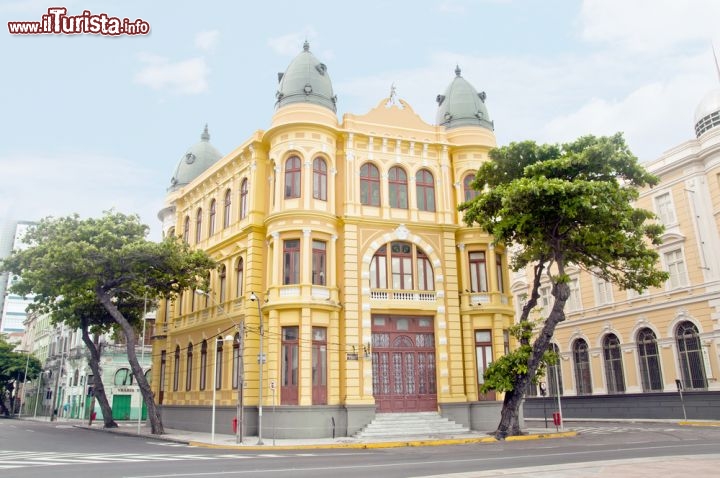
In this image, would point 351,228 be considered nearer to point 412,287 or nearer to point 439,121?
point 412,287

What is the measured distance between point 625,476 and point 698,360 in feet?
86.3

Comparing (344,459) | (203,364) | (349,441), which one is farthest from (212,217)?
(344,459)

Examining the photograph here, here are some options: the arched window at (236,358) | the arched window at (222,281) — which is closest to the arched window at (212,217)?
the arched window at (222,281)

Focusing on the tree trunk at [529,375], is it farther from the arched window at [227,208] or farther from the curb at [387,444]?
the arched window at [227,208]

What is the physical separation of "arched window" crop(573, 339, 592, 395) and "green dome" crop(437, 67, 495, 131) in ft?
59.9

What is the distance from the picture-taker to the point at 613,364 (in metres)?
40.1

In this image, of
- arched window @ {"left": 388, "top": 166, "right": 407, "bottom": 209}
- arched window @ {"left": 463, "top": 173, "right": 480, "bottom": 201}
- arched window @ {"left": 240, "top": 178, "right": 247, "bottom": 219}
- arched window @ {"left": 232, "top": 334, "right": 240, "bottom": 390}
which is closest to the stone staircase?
arched window @ {"left": 232, "top": 334, "right": 240, "bottom": 390}

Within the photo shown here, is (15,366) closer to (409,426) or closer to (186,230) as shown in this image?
(186,230)

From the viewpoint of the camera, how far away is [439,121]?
118 ft

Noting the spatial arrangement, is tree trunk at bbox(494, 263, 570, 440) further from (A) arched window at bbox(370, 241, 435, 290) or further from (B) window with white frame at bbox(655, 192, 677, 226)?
(B) window with white frame at bbox(655, 192, 677, 226)

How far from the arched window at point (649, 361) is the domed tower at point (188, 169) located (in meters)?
31.6

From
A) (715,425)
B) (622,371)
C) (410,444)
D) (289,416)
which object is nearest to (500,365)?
(410,444)

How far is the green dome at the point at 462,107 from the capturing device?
114 feet

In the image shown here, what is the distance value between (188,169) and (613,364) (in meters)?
32.5
